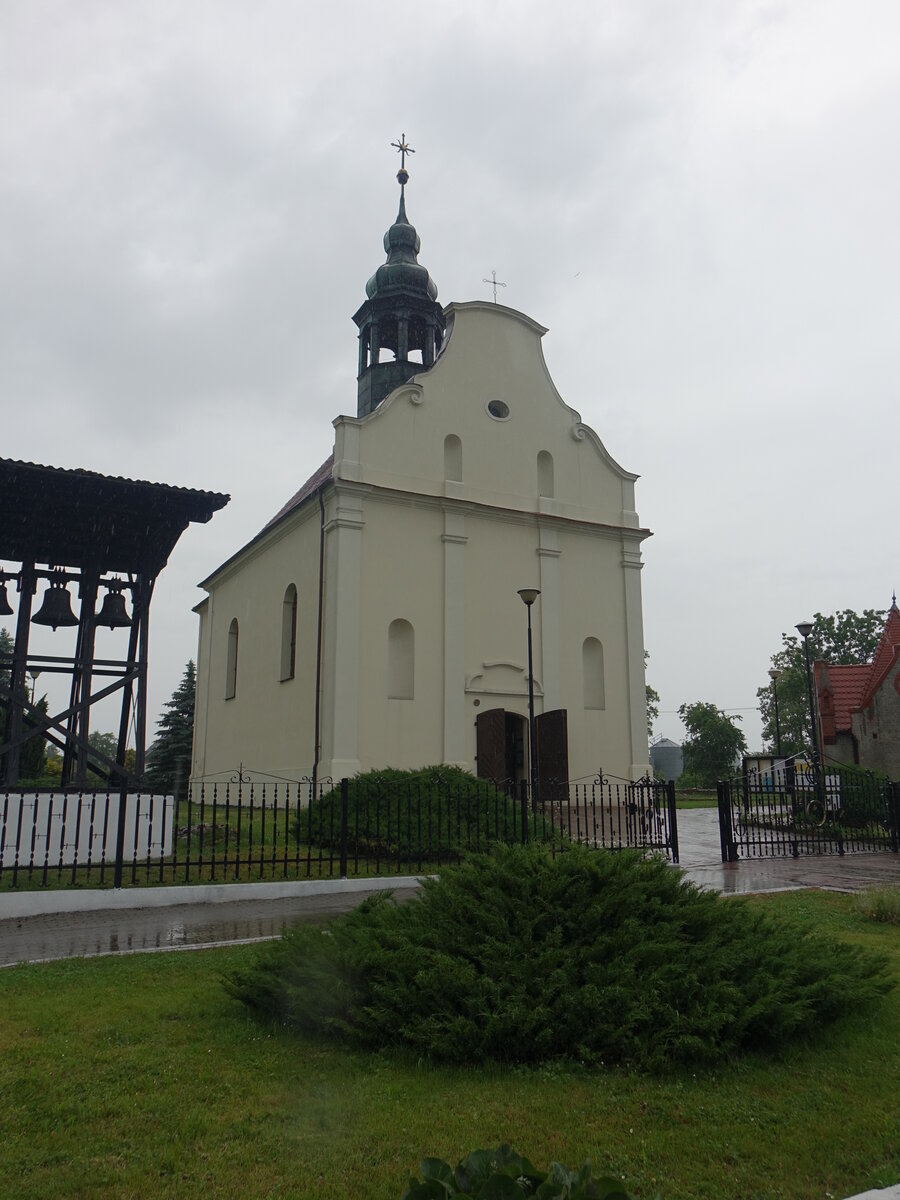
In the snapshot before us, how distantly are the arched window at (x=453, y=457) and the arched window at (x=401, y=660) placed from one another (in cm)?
444

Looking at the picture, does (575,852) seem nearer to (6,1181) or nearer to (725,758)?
(6,1181)

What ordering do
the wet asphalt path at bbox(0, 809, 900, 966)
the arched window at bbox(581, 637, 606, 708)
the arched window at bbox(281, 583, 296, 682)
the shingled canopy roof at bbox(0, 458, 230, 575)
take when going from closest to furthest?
the wet asphalt path at bbox(0, 809, 900, 966) → the shingled canopy roof at bbox(0, 458, 230, 575) → the arched window at bbox(581, 637, 606, 708) → the arched window at bbox(281, 583, 296, 682)

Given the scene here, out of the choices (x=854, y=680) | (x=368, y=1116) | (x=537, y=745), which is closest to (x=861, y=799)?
(x=537, y=745)

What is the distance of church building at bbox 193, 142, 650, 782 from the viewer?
22078mm

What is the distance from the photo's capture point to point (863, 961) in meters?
5.48

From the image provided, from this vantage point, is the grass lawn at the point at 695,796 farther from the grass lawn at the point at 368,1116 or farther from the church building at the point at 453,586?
the grass lawn at the point at 368,1116

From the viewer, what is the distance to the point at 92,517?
42.7ft

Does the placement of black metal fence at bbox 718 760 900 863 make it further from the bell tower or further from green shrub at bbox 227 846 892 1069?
the bell tower

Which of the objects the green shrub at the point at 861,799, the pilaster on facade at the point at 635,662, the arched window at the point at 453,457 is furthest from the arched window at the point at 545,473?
the green shrub at the point at 861,799

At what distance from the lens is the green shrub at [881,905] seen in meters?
8.56

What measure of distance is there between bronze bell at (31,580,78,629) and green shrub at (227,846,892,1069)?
28.0 feet

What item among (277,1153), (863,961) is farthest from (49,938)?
(863,961)

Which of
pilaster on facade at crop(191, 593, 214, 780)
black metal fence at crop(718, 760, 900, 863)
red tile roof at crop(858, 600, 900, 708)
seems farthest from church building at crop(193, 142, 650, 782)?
red tile roof at crop(858, 600, 900, 708)

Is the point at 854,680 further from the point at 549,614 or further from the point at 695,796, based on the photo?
the point at 549,614
